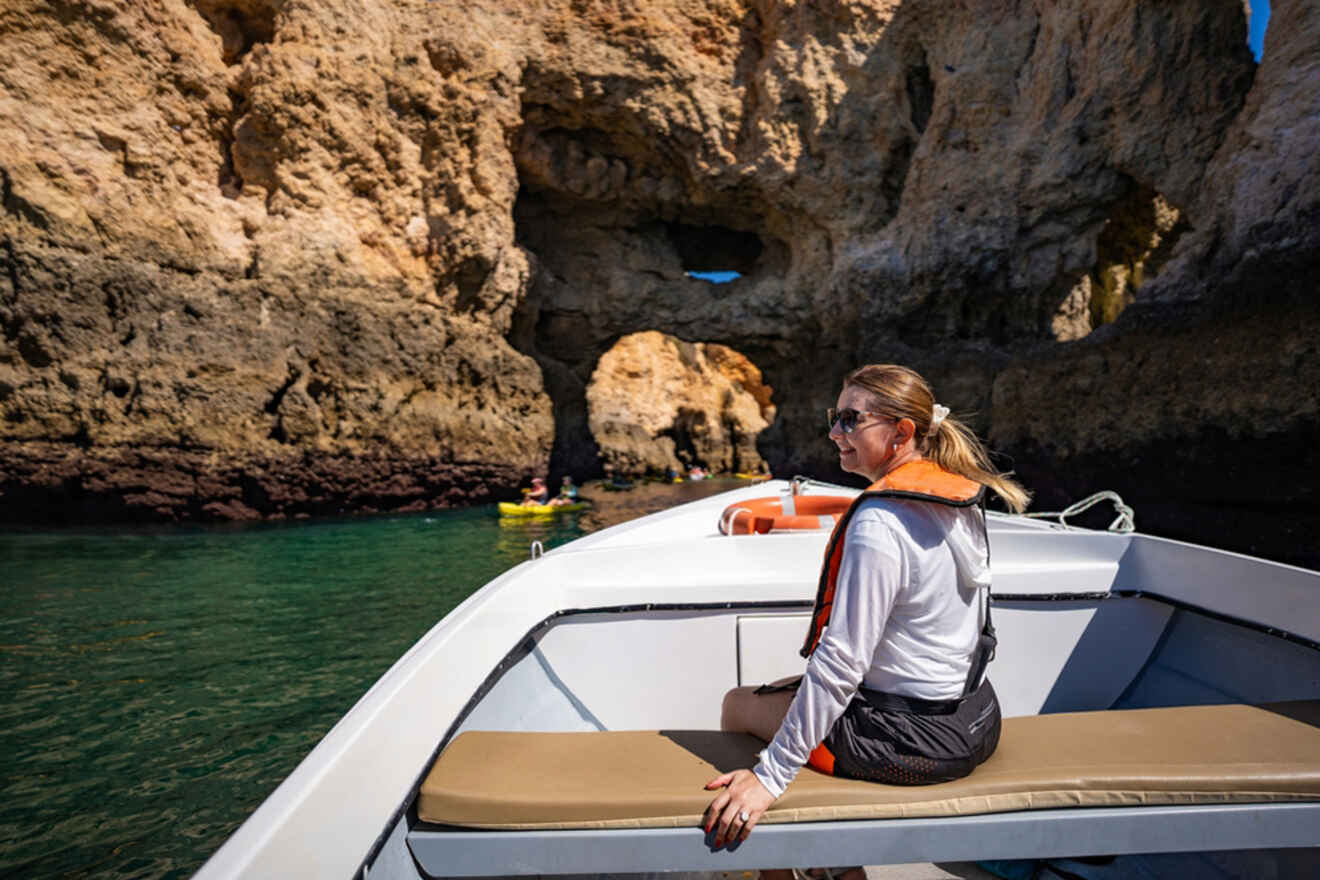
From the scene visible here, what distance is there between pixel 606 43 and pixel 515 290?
230 inches

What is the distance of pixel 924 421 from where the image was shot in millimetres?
1417

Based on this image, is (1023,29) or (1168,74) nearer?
(1168,74)

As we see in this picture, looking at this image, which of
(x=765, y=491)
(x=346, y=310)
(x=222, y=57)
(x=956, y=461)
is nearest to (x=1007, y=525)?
(x=765, y=491)

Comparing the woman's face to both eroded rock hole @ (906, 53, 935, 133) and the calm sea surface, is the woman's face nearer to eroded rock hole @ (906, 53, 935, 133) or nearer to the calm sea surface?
the calm sea surface

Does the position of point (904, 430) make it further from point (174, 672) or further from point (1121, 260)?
point (1121, 260)

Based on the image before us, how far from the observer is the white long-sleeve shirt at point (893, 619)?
1160 millimetres

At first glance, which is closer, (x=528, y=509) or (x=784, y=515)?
(x=784, y=515)

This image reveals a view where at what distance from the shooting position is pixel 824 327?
52.0ft

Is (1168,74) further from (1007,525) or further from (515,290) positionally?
(515,290)

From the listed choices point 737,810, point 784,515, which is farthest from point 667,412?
point 737,810


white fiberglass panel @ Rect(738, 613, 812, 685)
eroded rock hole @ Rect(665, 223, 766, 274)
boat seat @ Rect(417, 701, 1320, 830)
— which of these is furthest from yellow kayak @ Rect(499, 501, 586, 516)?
boat seat @ Rect(417, 701, 1320, 830)

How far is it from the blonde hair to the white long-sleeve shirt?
105 mm

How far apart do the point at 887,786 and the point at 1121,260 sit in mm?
16599

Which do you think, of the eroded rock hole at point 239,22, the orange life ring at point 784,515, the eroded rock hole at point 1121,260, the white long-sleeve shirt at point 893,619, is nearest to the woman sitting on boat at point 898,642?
the white long-sleeve shirt at point 893,619
